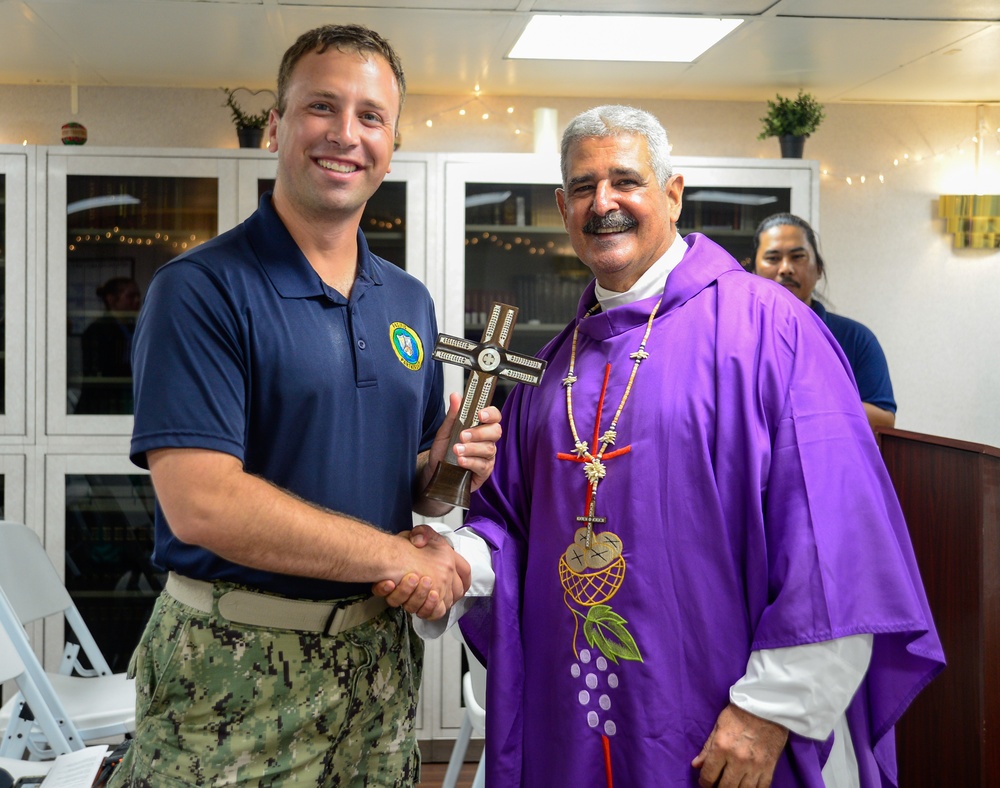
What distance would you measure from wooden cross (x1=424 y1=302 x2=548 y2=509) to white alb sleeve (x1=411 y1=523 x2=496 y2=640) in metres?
0.09

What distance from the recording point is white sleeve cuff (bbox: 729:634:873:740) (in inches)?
60.1

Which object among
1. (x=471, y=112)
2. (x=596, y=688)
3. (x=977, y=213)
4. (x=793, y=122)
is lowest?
(x=596, y=688)

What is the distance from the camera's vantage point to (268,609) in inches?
62.1

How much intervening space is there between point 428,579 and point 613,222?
2.35 ft

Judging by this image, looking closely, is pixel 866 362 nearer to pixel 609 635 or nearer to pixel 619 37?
pixel 619 37

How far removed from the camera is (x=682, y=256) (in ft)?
6.29

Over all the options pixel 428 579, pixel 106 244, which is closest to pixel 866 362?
pixel 428 579

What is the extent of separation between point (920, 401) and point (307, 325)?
3.85 m

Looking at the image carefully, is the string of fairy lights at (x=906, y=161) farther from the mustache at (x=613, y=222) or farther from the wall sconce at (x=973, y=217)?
the mustache at (x=613, y=222)

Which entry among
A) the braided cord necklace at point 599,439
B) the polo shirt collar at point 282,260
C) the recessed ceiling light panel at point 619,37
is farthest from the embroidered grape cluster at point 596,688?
the recessed ceiling light panel at point 619,37

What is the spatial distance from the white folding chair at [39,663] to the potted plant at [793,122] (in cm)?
321

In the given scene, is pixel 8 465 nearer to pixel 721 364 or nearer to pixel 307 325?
pixel 307 325

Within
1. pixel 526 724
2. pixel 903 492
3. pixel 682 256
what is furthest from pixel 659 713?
pixel 903 492

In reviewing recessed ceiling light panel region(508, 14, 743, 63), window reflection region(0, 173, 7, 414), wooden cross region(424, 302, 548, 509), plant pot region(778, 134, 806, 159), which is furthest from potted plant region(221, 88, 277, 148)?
wooden cross region(424, 302, 548, 509)
